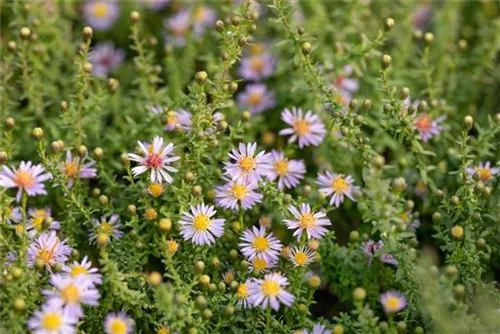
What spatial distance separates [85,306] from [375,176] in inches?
31.5

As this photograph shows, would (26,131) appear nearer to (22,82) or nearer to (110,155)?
(22,82)

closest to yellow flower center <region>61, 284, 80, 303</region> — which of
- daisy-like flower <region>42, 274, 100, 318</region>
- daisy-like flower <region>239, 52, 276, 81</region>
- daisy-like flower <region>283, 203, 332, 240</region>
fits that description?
daisy-like flower <region>42, 274, 100, 318</region>

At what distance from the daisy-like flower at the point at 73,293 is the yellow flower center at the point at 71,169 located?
510 mm

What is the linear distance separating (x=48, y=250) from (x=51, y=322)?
1.17ft

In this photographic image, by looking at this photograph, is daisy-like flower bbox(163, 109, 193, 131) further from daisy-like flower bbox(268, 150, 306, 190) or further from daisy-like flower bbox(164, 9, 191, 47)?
daisy-like flower bbox(164, 9, 191, 47)

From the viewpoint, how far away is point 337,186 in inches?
88.9

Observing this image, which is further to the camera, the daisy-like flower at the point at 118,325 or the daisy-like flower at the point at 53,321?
the daisy-like flower at the point at 118,325

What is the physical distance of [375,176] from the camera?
5.74 feet

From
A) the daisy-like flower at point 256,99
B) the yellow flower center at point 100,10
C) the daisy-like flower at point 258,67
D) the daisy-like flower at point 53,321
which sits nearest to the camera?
the daisy-like flower at point 53,321

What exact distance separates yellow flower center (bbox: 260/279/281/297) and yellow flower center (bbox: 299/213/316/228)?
0.22 meters

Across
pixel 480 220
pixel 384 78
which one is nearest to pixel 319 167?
pixel 384 78

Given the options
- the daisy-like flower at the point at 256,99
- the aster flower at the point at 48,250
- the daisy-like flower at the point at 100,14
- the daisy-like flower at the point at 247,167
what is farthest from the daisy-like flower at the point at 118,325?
the daisy-like flower at the point at 100,14

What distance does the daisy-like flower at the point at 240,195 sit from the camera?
2040 mm

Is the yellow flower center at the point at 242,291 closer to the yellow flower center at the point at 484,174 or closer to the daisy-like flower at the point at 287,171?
the daisy-like flower at the point at 287,171
